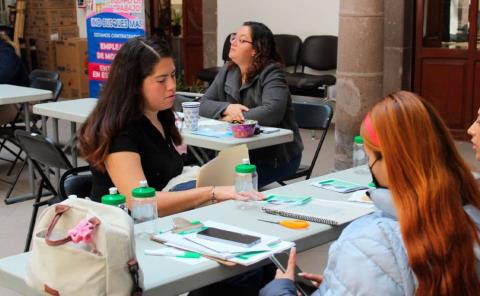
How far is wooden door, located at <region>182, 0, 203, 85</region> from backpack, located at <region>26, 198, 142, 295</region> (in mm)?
8801

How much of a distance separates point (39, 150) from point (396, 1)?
4555 mm

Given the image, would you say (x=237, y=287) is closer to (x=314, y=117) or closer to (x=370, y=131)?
(x=370, y=131)

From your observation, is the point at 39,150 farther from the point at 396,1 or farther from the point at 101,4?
the point at 396,1

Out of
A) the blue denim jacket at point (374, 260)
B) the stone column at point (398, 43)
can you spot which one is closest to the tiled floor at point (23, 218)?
the stone column at point (398, 43)

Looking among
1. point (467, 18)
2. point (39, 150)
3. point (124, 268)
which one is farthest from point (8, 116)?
point (124, 268)

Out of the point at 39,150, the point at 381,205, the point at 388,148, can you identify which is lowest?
the point at 39,150

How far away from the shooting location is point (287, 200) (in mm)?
2961

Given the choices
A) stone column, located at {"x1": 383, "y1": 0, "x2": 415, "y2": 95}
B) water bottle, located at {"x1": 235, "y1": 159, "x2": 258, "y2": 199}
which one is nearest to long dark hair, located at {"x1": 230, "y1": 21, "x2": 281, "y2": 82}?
water bottle, located at {"x1": 235, "y1": 159, "x2": 258, "y2": 199}

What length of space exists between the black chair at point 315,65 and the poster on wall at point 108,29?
5.66ft

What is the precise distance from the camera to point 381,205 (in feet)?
6.19

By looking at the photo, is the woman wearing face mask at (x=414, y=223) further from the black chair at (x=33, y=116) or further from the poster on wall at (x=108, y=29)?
the poster on wall at (x=108, y=29)

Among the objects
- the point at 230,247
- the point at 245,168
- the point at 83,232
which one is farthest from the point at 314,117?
the point at 83,232

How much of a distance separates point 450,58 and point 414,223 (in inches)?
243

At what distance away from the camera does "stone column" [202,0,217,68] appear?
31.1 ft
